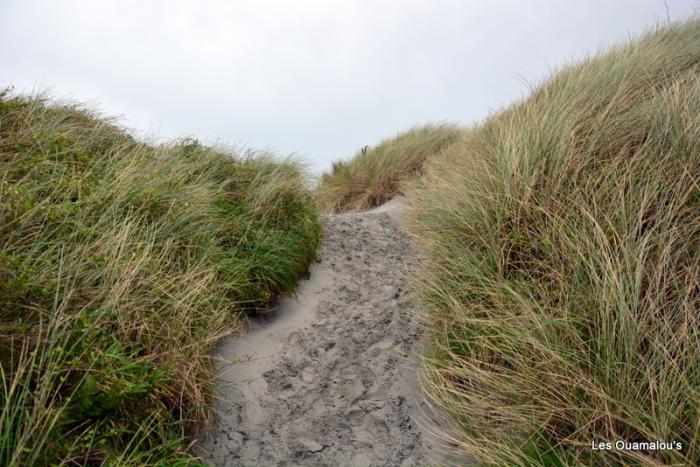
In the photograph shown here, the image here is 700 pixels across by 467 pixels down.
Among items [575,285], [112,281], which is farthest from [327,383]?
[575,285]

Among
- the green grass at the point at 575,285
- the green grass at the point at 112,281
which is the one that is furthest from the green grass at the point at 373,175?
the green grass at the point at 112,281

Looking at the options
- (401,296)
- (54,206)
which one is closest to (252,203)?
(401,296)

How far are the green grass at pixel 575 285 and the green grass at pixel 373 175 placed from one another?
11.2 ft

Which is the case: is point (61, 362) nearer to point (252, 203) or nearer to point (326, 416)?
point (326, 416)

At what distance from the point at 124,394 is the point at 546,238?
2.64 m

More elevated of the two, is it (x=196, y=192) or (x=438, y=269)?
(x=196, y=192)

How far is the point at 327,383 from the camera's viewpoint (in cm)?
328

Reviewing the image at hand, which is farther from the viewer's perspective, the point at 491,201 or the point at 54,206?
the point at 491,201

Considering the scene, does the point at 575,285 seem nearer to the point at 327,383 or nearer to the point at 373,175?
the point at 327,383

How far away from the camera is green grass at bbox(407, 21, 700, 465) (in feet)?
6.95

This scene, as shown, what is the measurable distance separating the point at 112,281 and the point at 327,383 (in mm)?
1579

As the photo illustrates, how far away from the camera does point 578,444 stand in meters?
2.05

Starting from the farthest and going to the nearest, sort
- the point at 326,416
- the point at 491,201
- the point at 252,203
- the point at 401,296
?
the point at 252,203
the point at 401,296
the point at 491,201
the point at 326,416

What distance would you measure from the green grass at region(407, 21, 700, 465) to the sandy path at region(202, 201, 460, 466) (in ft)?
1.07
